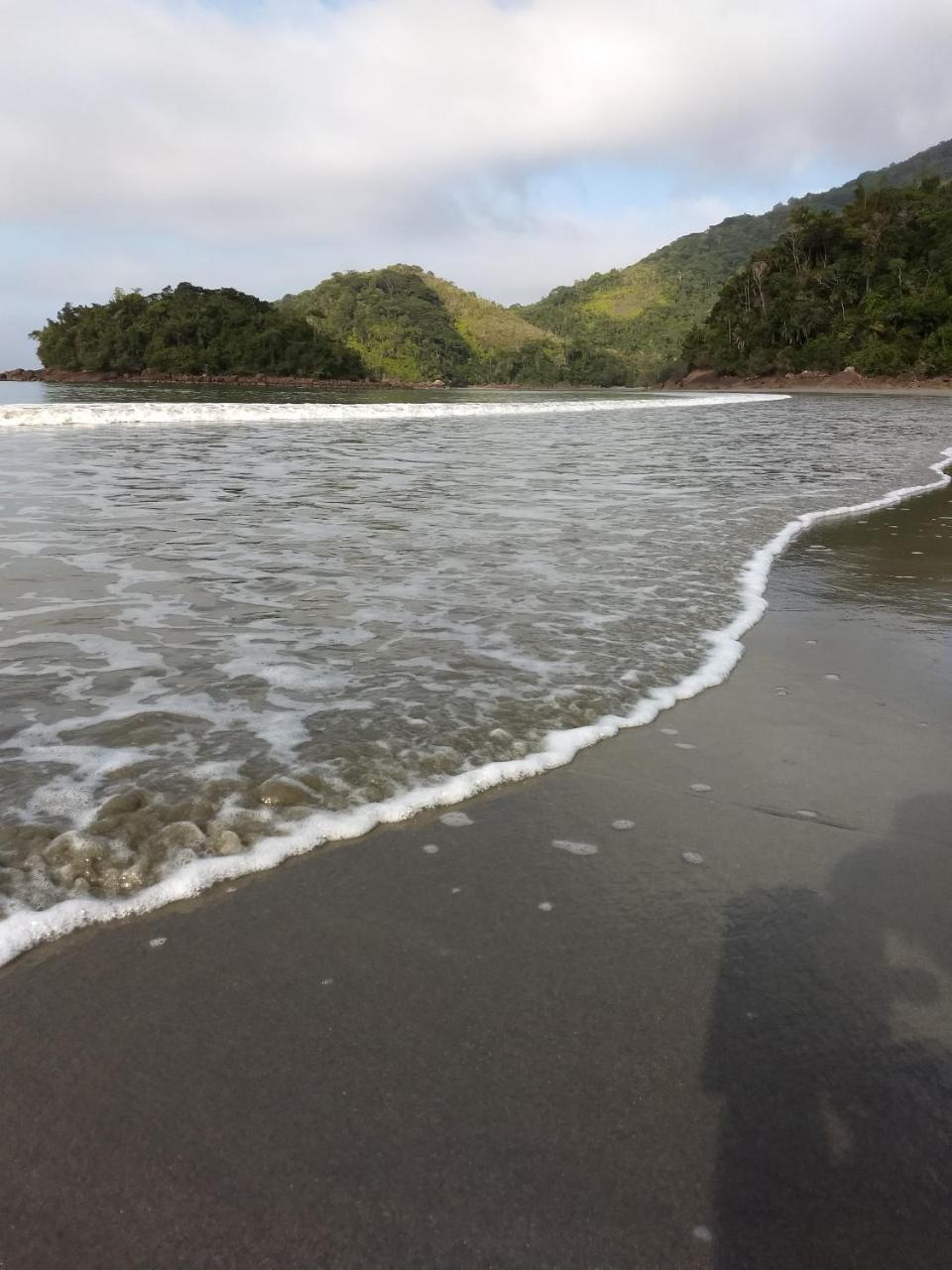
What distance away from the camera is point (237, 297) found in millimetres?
98500

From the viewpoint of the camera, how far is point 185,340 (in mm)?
86188

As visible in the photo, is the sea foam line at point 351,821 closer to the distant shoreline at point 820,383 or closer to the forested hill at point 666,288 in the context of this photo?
the distant shoreline at point 820,383

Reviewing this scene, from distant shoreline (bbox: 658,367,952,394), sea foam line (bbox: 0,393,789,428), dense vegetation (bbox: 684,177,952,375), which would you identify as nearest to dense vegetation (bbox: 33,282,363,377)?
distant shoreline (bbox: 658,367,952,394)

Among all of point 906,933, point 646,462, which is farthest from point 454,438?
point 906,933

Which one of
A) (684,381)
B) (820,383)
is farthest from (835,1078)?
(684,381)

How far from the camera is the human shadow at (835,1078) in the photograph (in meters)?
1.20

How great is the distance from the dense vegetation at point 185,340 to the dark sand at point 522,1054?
3496 inches

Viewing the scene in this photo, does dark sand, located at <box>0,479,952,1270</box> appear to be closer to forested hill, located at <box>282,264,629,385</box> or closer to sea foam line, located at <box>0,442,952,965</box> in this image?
sea foam line, located at <box>0,442,952,965</box>

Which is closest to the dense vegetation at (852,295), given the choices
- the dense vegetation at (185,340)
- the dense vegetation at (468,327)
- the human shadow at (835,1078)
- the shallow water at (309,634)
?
the dense vegetation at (468,327)

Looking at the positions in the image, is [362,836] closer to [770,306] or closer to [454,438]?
[454,438]

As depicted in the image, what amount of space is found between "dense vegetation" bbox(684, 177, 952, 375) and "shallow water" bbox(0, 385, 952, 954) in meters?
66.8

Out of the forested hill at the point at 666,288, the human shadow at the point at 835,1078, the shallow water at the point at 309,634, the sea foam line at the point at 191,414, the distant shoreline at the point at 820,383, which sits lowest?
the human shadow at the point at 835,1078

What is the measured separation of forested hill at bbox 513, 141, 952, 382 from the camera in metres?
136

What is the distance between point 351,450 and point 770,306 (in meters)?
76.9
